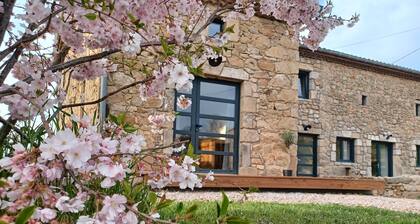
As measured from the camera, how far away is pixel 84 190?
1.14 m

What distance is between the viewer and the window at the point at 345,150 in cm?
1462

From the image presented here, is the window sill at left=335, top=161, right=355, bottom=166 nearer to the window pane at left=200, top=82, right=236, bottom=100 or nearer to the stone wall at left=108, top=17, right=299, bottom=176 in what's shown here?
the stone wall at left=108, top=17, right=299, bottom=176

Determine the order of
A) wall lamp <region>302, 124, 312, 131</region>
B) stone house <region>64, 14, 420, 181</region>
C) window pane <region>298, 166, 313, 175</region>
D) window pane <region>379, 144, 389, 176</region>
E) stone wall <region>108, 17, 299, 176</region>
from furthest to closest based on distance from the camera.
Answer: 1. window pane <region>379, 144, 389, 176</region>
2. window pane <region>298, 166, 313, 175</region>
3. wall lamp <region>302, 124, 312, 131</region>
4. stone wall <region>108, 17, 299, 176</region>
5. stone house <region>64, 14, 420, 181</region>

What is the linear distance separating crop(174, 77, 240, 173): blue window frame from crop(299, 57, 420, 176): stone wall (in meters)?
5.15

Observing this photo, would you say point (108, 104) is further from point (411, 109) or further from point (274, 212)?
point (411, 109)

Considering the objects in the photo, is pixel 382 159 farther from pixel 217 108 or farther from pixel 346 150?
pixel 217 108

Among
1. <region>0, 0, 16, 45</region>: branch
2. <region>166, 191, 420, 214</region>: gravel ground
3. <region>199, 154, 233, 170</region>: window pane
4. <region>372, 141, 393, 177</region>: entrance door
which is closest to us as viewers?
<region>0, 0, 16, 45</region>: branch

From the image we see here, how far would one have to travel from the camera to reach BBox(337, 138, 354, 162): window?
48.0ft

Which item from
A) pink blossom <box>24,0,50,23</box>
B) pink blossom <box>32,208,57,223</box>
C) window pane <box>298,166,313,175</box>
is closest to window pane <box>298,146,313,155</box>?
window pane <box>298,166,313,175</box>

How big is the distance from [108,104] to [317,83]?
815 cm

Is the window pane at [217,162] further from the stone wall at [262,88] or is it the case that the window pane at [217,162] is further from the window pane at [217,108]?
the window pane at [217,108]

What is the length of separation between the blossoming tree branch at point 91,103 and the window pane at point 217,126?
234 inches

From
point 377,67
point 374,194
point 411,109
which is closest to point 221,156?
point 374,194

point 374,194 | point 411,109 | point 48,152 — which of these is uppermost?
point 411,109
